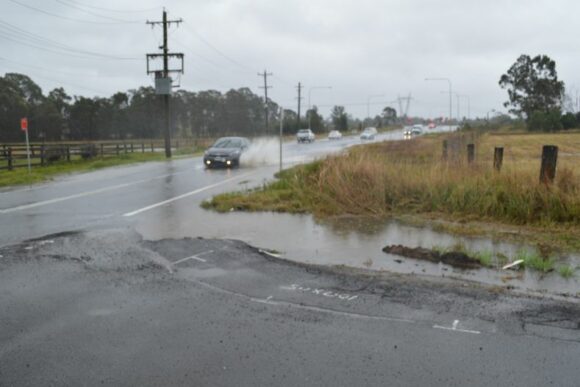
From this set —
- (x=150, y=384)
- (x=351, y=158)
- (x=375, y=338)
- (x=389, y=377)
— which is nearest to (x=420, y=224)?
(x=351, y=158)

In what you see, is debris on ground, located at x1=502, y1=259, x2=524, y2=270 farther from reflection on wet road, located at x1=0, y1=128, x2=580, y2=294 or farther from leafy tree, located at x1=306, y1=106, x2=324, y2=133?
leafy tree, located at x1=306, y1=106, x2=324, y2=133

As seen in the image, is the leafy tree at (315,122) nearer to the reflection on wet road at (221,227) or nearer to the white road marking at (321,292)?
the reflection on wet road at (221,227)

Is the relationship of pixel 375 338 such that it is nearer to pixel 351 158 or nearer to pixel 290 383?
pixel 290 383

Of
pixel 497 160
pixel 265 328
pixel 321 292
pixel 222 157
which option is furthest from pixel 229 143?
pixel 265 328

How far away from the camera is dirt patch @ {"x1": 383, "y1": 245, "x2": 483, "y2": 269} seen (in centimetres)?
765

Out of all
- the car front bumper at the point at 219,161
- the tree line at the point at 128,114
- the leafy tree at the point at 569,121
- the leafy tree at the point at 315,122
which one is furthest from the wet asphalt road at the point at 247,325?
the leafy tree at the point at 315,122

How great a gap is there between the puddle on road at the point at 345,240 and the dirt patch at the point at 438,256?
0.50 ft

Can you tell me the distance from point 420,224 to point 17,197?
11281 mm

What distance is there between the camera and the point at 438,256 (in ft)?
26.1

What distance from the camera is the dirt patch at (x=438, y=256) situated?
7.65 metres

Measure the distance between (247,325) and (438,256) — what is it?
12.1 feet

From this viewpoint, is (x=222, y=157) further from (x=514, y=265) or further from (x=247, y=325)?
(x=247, y=325)

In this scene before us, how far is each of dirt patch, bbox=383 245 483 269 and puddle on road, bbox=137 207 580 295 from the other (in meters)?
0.15

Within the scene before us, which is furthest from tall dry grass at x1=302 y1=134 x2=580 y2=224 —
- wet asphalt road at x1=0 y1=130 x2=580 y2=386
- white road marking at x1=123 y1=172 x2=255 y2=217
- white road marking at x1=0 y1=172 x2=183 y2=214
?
white road marking at x1=0 y1=172 x2=183 y2=214
